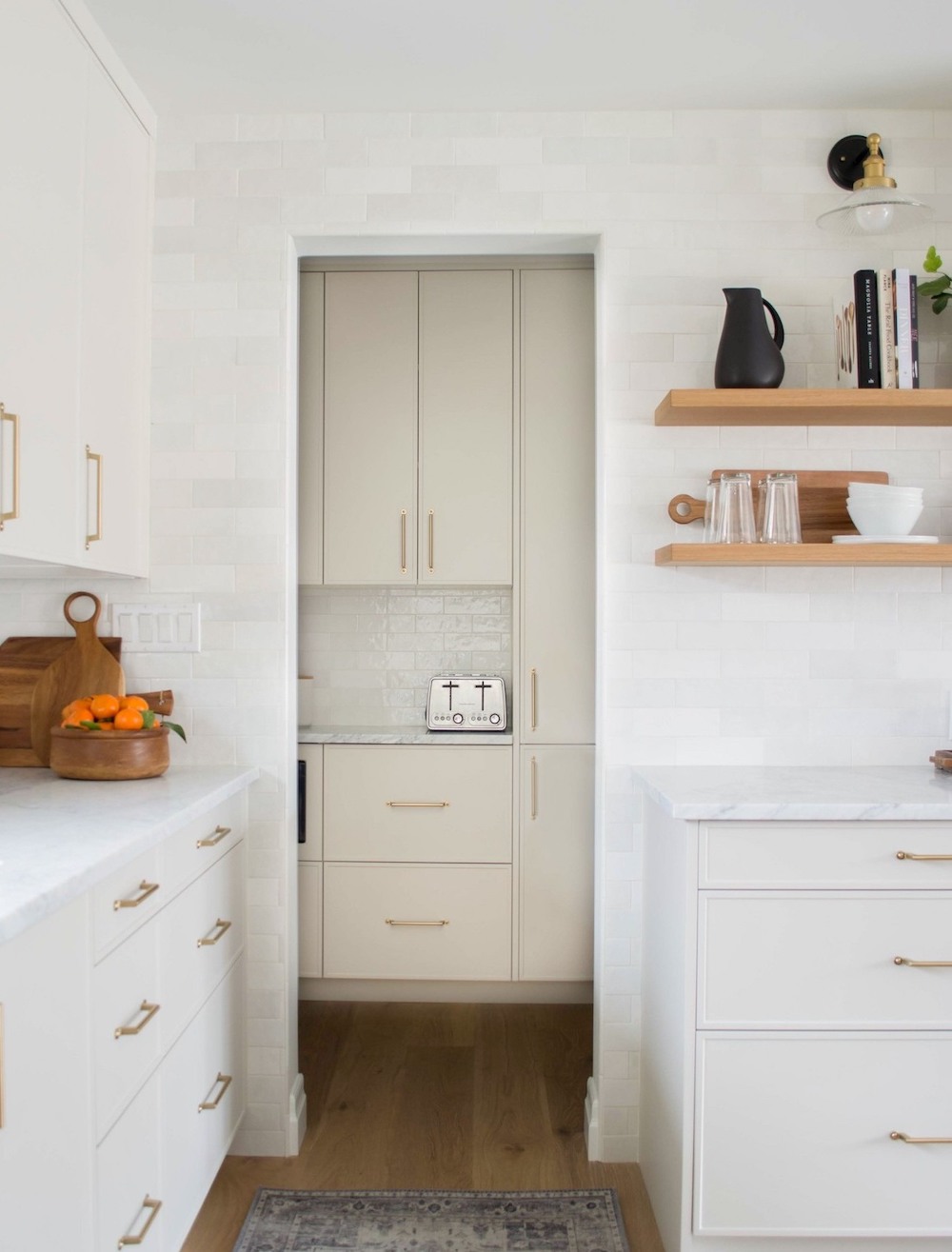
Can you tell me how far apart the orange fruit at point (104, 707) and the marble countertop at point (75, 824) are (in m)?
0.15

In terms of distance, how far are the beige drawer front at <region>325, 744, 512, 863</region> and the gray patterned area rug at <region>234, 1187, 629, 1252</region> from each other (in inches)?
46.1

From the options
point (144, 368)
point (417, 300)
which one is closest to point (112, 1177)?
point (144, 368)

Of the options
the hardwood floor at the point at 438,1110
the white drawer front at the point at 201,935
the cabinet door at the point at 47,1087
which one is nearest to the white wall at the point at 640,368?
the hardwood floor at the point at 438,1110

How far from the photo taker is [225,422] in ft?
7.79

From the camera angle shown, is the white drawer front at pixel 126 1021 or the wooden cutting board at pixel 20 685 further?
the wooden cutting board at pixel 20 685

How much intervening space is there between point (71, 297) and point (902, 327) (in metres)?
1.77

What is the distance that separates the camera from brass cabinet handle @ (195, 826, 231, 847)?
6.50 ft

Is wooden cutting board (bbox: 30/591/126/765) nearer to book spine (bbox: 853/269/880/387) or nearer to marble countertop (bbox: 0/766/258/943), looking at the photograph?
marble countertop (bbox: 0/766/258/943)

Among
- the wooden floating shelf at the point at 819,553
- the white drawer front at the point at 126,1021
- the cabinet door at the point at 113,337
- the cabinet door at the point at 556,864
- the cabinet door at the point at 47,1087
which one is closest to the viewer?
the cabinet door at the point at 47,1087

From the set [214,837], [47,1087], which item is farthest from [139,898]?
[214,837]

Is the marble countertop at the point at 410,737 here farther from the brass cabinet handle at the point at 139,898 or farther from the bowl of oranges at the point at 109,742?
the brass cabinet handle at the point at 139,898

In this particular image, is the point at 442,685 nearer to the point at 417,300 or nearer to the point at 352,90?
the point at 417,300

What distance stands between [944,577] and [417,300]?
73.9 inches

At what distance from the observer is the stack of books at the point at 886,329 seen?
220cm
